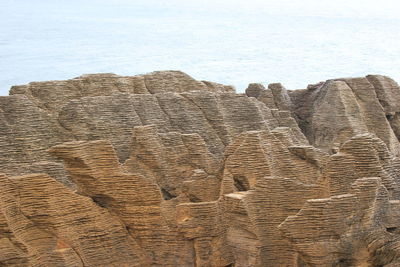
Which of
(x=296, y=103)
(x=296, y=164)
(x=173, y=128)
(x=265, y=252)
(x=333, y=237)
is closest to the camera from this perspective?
(x=333, y=237)

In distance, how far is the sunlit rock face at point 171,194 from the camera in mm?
17453

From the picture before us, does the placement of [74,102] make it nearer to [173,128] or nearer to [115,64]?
[173,128]

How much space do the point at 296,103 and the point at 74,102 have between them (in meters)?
9.22

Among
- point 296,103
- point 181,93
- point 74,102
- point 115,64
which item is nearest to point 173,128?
point 181,93

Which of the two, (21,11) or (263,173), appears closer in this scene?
(263,173)

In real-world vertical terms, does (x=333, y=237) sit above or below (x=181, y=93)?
below

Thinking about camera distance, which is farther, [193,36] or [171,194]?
[193,36]

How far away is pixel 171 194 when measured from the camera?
2022 cm

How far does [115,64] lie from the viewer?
5094 cm

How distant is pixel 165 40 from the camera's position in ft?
188

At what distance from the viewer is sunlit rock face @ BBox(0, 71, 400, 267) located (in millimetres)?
17453

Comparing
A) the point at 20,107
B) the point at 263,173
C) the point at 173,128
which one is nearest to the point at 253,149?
the point at 263,173

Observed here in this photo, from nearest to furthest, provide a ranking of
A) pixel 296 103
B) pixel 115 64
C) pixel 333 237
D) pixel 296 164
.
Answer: pixel 333 237 → pixel 296 164 → pixel 296 103 → pixel 115 64

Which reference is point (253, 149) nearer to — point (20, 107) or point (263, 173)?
point (263, 173)
